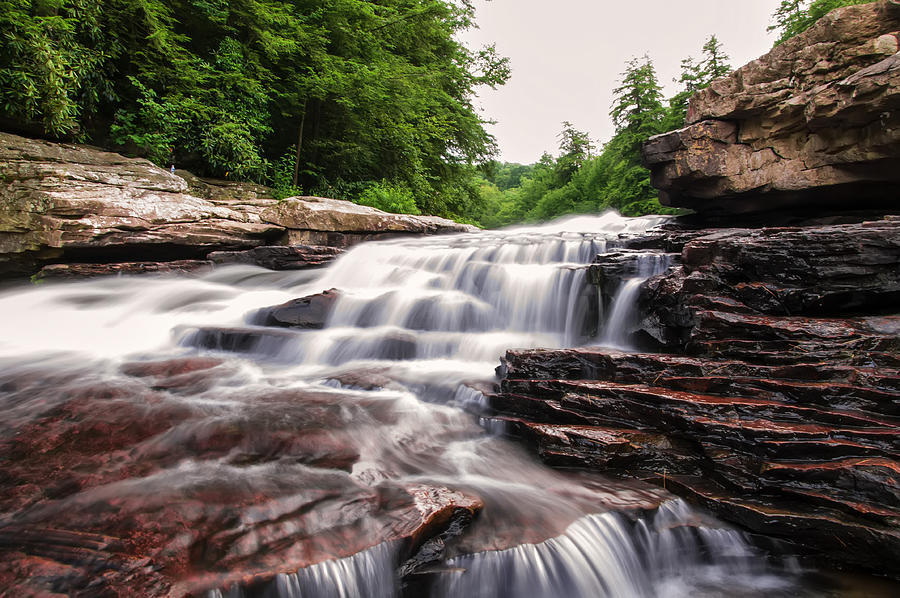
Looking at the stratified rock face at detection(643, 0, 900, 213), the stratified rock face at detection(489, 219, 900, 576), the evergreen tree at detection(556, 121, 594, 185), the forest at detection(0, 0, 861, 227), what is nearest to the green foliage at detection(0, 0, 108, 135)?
the forest at detection(0, 0, 861, 227)

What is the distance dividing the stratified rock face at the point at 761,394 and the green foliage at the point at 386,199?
29.8 ft

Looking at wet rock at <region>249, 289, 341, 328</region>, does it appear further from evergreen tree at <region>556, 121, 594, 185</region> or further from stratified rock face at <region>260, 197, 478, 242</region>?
evergreen tree at <region>556, 121, 594, 185</region>

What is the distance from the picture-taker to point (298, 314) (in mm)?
6070

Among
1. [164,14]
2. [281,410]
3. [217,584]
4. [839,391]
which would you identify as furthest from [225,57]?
[839,391]

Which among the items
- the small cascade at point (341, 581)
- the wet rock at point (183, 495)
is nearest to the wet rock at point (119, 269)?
the wet rock at point (183, 495)

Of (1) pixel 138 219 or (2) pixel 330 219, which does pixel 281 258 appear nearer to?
(2) pixel 330 219

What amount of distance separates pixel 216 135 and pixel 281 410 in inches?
357

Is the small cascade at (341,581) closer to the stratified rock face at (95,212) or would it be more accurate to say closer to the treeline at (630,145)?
the stratified rock face at (95,212)

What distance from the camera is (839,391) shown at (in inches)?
110

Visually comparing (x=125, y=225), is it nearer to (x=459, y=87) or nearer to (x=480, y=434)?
(x=480, y=434)

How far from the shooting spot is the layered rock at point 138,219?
6.56 m

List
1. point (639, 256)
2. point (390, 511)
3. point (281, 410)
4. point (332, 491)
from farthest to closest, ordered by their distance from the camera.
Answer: point (639, 256) < point (281, 410) < point (332, 491) < point (390, 511)

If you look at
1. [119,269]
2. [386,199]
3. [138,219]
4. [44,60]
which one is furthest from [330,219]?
[44,60]

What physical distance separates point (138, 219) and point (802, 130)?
1217cm
